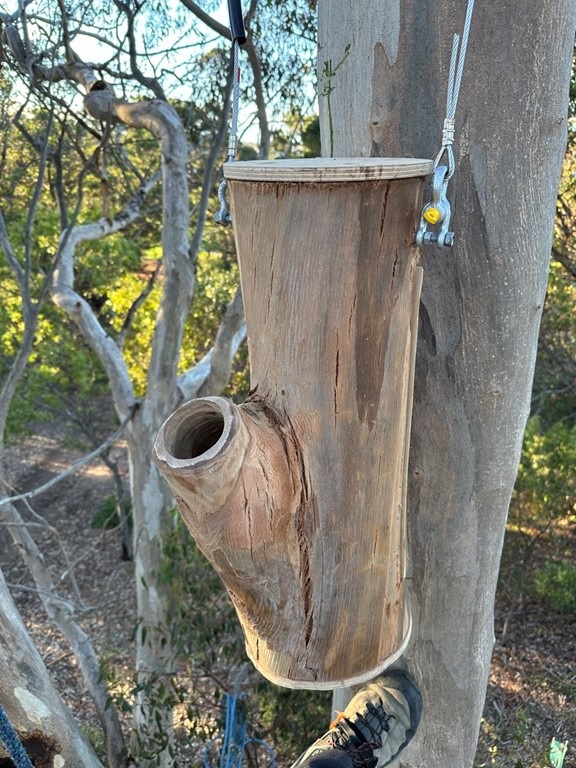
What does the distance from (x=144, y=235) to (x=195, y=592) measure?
528cm

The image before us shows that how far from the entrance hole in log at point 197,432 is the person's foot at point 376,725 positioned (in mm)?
644

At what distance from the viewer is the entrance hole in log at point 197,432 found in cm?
90

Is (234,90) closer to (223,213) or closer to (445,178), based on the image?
(223,213)

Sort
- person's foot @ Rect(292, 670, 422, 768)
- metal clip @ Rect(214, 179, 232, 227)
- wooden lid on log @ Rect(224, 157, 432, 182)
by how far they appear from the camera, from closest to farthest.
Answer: wooden lid on log @ Rect(224, 157, 432, 182) → metal clip @ Rect(214, 179, 232, 227) → person's foot @ Rect(292, 670, 422, 768)

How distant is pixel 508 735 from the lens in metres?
3.86

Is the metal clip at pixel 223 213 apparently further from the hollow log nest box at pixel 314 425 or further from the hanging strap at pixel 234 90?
the hollow log nest box at pixel 314 425

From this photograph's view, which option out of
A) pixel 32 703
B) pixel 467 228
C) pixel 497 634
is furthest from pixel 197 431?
pixel 497 634

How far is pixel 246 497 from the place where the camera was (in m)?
0.90

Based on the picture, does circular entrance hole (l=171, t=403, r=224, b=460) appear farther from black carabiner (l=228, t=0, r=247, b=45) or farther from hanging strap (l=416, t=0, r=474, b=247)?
black carabiner (l=228, t=0, r=247, b=45)

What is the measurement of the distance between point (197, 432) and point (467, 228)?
51 cm

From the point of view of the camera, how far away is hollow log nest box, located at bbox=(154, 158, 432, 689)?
0.88 m

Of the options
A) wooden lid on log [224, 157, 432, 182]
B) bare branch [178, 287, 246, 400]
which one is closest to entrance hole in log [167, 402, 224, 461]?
wooden lid on log [224, 157, 432, 182]

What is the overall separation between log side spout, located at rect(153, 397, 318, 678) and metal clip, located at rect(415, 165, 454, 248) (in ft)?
1.08

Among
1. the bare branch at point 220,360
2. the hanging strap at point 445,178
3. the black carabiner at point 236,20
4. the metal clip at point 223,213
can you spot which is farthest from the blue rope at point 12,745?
the bare branch at point 220,360
